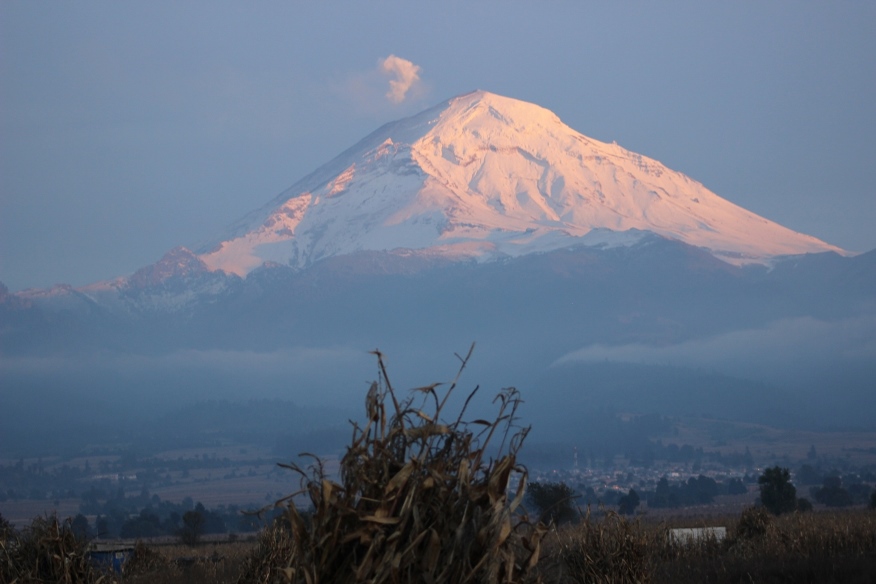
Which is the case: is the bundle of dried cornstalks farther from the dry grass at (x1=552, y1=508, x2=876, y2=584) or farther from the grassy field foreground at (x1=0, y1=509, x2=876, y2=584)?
the dry grass at (x1=552, y1=508, x2=876, y2=584)

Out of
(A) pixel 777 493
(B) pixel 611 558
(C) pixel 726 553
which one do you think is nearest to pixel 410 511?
(B) pixel 611 558

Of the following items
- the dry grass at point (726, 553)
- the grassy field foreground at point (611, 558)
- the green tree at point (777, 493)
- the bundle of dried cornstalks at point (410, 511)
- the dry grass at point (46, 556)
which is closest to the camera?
the bundle of dried cornstalks at point (410, 511)

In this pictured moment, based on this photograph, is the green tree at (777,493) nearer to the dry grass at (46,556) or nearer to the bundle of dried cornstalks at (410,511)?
the dry grass at (46,556)

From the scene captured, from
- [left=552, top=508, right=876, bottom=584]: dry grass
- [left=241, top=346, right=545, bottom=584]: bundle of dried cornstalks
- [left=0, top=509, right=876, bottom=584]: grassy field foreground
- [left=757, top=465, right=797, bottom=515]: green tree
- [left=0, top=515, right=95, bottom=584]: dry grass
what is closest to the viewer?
[left=241, top=346, right=545, bottom=584]: bundle of dried cornstalks

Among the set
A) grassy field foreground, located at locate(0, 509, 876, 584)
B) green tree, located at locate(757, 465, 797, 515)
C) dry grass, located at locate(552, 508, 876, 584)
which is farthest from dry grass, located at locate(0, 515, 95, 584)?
green tree, located at locate(757, 465, 797, 515)

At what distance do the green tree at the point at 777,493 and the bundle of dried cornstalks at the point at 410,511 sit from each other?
50.0 meters

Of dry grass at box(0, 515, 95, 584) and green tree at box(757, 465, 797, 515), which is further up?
dry grass at box(0, 515, 95, 584)

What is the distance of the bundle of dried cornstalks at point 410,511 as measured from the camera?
6.24 metres

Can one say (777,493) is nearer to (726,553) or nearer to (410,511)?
(726,553)

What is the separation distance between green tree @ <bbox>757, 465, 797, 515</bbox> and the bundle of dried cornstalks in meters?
50.0

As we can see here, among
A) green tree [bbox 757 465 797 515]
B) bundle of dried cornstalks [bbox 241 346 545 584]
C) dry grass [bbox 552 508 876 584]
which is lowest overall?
green tree [bbox 757 465 797 515]

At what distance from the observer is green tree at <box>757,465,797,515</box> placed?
53.9 metres

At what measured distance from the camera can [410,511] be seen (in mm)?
6336

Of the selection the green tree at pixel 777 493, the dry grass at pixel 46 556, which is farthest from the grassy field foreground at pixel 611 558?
the green tree at pixel 777 493
